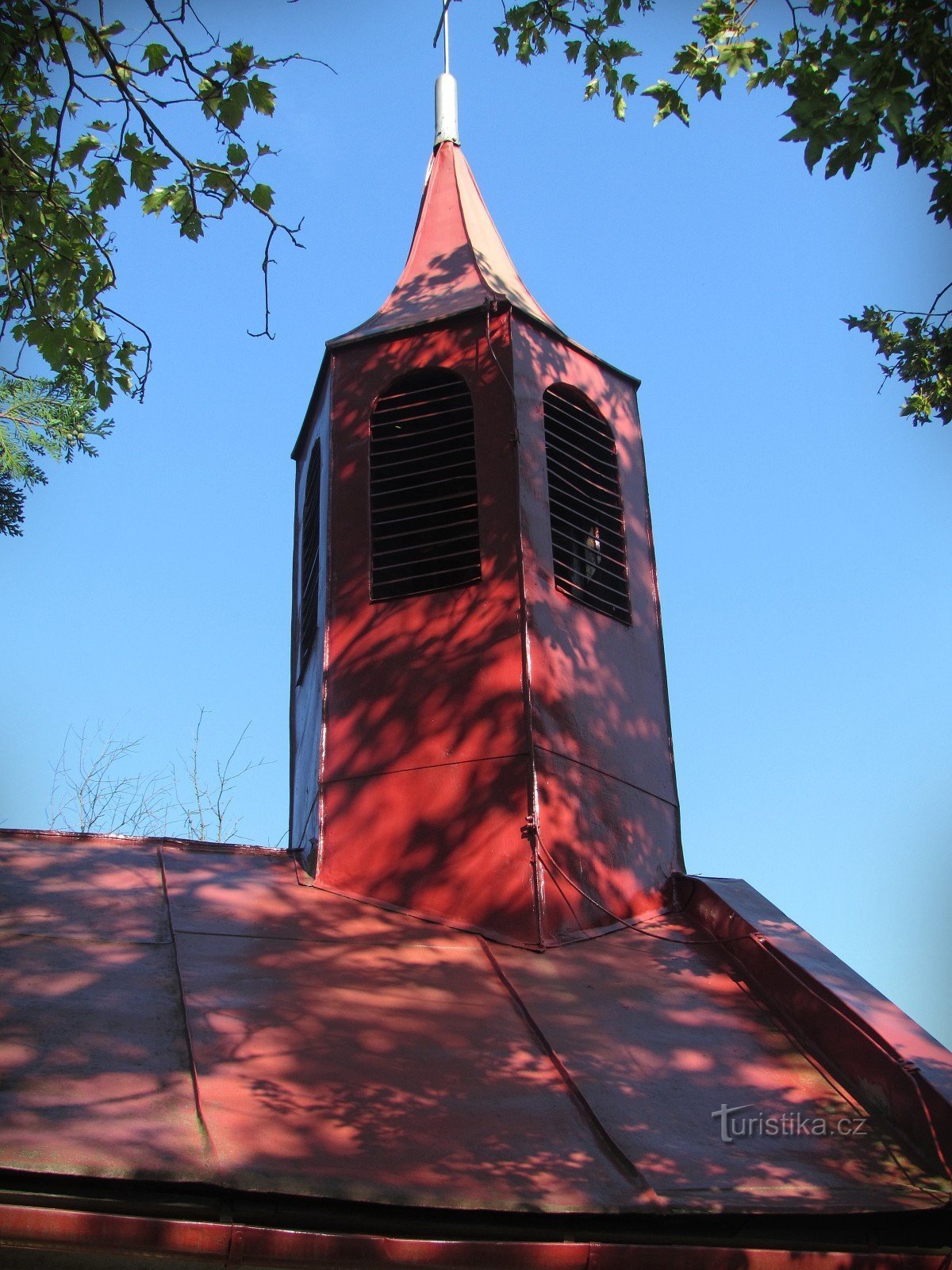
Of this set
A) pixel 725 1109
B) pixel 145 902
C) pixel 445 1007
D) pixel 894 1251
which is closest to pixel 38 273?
pixel 145 902

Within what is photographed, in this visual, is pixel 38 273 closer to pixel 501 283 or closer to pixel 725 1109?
pixel 501 283

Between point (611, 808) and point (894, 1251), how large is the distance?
3633 mm

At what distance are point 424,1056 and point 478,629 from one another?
3.27m

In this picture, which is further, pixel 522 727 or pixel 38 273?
pixel 522 727

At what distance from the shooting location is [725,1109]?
253 inches

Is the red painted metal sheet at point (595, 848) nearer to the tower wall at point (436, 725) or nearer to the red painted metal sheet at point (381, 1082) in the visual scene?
the tower wall at point (436, 725)

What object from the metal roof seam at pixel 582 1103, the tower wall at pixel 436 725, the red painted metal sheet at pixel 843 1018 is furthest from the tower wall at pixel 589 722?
the metal roof seam at pixel 582 1103

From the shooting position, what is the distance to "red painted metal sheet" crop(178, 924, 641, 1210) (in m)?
5.31

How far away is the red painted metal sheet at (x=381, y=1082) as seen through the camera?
17.4 feet

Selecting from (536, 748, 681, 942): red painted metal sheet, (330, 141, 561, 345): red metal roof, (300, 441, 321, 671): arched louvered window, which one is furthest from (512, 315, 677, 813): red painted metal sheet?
(300, 441, 321, 671): arched louvered window

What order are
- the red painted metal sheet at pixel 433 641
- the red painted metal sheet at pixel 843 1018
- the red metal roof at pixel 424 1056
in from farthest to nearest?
the red painted metal sheet at pixel 433 641, the red painted metal sheet at pixel 843 1018, the red metal roof at pixel 424 1056

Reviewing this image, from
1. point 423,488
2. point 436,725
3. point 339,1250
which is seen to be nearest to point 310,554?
point 423,488

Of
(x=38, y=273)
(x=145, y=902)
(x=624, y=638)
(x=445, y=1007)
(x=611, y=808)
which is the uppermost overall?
(x=38, y=273)

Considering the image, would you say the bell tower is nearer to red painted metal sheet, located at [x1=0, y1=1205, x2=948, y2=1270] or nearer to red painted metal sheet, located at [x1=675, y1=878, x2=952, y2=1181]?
red painted metal sheet, located at [x1=675, y1=878, x2=952, y2=1181]
